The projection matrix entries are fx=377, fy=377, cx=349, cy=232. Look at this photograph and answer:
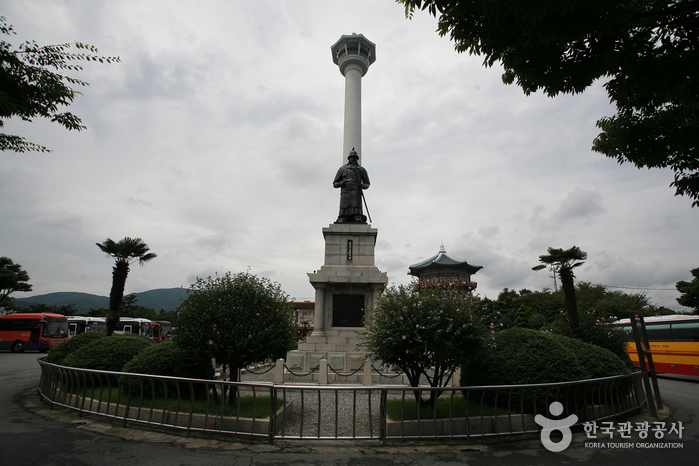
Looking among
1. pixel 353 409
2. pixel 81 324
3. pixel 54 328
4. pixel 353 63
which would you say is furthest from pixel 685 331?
pixel 81 324

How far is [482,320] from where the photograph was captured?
8.16m

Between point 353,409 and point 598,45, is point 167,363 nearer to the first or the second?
point 353,409

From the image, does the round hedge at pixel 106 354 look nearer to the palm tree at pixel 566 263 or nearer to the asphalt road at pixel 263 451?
the asphalt road at pixel 263 451

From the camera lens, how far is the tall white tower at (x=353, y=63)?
90.2ft

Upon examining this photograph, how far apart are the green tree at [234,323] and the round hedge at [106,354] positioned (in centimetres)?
249

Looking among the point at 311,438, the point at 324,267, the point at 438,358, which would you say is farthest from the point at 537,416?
the point at 324,267

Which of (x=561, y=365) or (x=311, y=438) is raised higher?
(x=561, y=365)

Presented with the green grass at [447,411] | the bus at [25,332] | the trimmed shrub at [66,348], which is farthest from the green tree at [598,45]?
the bus at [25,332]

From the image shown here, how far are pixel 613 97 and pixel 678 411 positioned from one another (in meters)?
8.17

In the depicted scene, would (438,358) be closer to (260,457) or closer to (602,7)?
(260,457)

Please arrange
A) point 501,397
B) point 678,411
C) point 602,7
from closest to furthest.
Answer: point 602,7 → point 501,397 → point 678,411

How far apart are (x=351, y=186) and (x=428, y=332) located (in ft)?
37.7

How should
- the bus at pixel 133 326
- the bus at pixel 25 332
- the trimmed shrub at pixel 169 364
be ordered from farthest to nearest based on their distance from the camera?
1. the bus at pixel 133 326
2. the bus at pixel 25 332
3. the trimmed shrub at pixel 169 364

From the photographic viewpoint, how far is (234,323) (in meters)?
8.22
